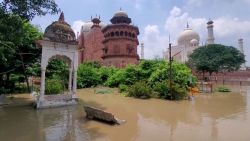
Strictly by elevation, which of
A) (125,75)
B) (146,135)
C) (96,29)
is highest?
(96,29)

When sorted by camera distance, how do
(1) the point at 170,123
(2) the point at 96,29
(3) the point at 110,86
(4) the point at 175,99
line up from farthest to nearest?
(2) the point at 96,29
(3) the point at 110,86
(4) the point at 175,99
(1) the point at 170,123

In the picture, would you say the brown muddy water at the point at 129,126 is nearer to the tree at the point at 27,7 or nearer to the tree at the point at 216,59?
the tree at the point at 27,7

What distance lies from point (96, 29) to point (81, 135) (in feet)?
126

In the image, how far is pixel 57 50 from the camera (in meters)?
14.9

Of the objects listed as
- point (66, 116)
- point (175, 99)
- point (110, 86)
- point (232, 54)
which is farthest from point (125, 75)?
point (232, 54)

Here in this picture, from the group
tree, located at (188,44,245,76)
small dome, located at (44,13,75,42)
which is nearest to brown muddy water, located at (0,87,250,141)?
small dome, located at (44,13,75,42)

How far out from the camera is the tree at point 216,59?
146 ft

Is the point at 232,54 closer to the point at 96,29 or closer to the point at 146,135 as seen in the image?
the point at 96,29

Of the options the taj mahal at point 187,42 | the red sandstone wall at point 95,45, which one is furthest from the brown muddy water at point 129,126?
the taj mahal at point 187,42

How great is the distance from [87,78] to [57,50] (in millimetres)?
14305

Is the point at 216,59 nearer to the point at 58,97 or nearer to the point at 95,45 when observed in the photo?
the point at 95,45

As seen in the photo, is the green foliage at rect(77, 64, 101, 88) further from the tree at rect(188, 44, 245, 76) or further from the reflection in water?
the tree at rect(188, 44, 245, 76)

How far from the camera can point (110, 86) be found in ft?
93.2

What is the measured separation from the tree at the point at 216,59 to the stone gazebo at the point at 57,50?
33.4m
